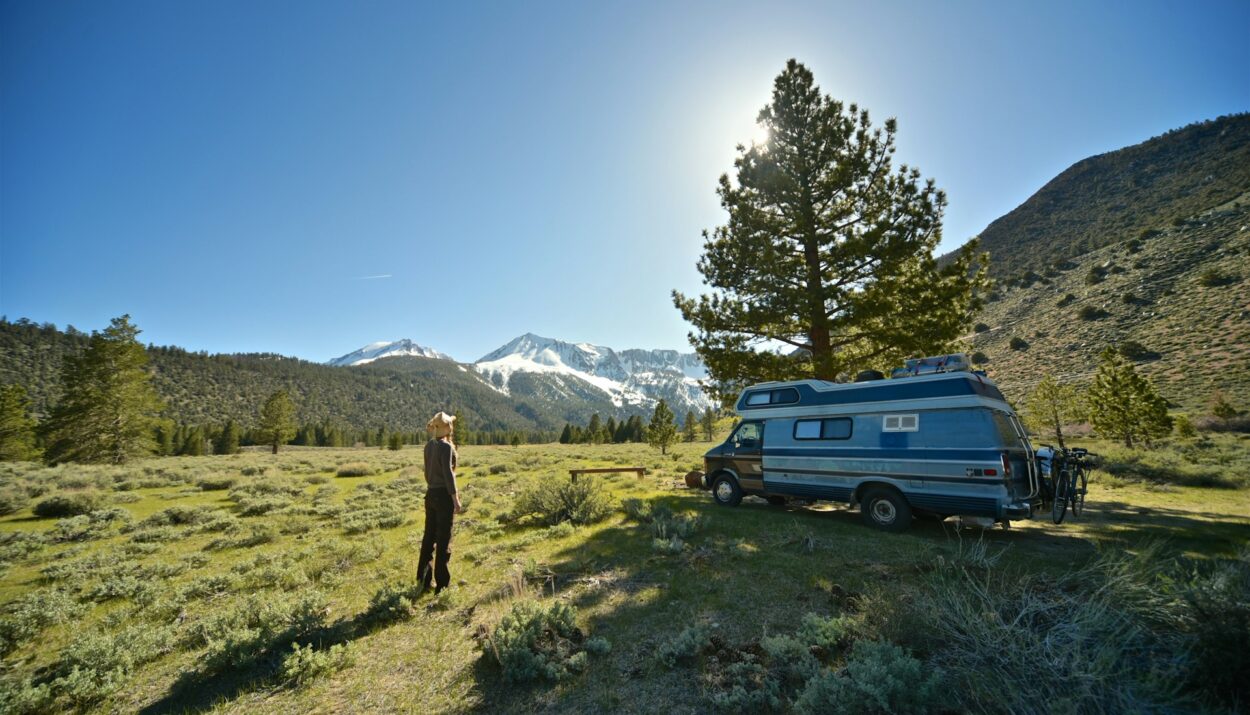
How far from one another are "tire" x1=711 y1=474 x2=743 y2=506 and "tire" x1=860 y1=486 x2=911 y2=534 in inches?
134

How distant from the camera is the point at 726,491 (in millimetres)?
12305

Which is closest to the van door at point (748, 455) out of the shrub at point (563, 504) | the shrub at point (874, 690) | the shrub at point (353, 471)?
the shrub at point (563, 504)

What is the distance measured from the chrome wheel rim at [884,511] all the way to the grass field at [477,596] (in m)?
0.57

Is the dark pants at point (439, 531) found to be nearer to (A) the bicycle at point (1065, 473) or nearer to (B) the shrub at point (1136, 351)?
(A) the bicycle at point (1065, 473)

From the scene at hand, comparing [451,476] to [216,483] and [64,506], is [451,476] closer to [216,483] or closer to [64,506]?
[64,506]

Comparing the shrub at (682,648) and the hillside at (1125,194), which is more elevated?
the hillside at (1125,194)

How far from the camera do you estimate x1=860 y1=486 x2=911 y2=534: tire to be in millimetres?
8797

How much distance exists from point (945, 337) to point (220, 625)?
16.8 meters

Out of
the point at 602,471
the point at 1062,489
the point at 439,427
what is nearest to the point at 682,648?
the point at 439,427

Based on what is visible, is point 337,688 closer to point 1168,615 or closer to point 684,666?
point 684,666

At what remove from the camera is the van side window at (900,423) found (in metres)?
8.74

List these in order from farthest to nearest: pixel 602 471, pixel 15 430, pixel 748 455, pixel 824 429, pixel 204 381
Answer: pixel 204 381
pixel 15 430
pixel 602 471
pixel 748 455
pixel 824 429

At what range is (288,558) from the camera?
8.05 m

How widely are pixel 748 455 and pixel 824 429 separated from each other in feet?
Answer: 7.47
